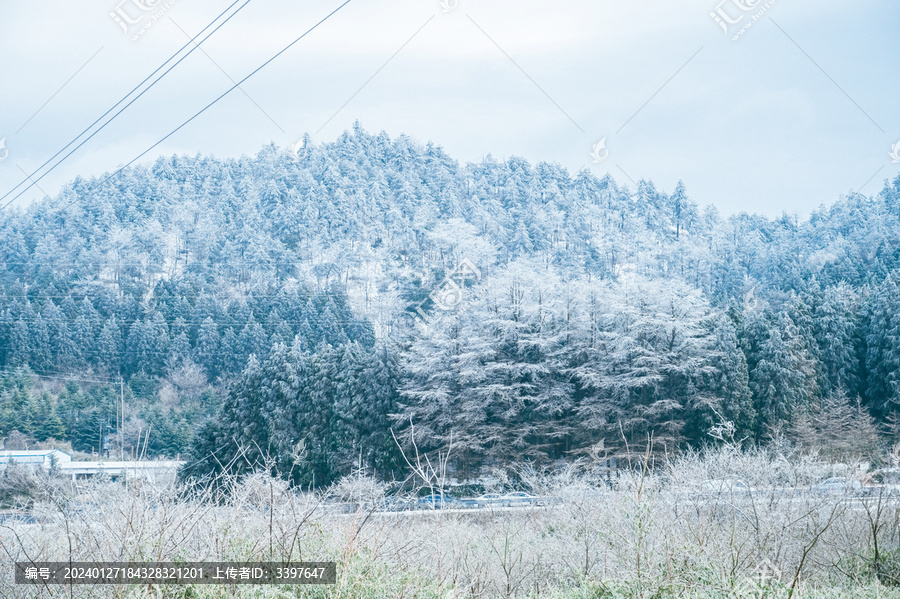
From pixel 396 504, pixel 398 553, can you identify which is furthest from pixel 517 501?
pixel 398 553

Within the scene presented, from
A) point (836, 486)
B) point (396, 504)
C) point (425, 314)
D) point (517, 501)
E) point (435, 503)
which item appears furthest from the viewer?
point (425, 314)

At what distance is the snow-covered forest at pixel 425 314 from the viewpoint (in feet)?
97.1

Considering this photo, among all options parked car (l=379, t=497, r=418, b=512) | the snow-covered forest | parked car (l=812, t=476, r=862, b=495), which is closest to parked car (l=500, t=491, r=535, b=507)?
parked car (l=379, t=497, r=418, b=512)

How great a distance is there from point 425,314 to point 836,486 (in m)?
27.3

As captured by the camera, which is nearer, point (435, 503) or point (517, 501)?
point (435, 503)

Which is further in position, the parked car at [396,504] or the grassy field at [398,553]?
the parked car at [396,504]

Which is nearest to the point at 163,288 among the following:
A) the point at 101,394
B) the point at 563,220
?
the point at 101,394

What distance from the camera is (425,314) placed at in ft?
137

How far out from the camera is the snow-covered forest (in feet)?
97.1

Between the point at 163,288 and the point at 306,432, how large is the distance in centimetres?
3672

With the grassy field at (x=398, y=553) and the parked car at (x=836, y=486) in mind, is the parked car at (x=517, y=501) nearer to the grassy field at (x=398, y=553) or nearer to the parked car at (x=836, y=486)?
the parked car at (x=836, y=486)

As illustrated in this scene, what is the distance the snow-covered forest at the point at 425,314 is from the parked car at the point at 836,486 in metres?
4.19

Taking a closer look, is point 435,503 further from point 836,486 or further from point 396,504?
point 836,486

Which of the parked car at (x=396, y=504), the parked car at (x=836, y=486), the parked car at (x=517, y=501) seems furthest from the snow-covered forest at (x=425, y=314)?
the parked car at (x=517, y=501)
